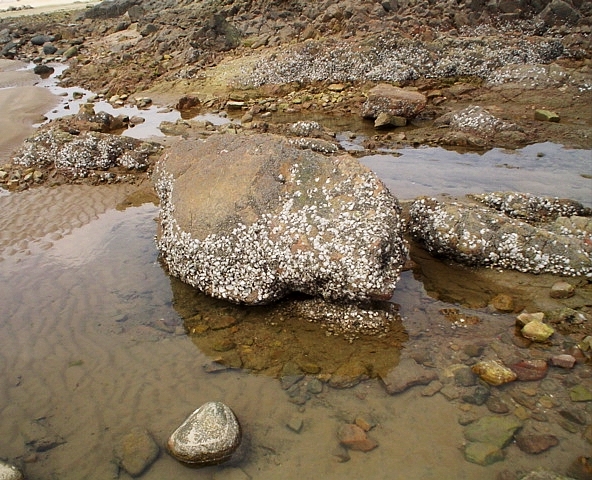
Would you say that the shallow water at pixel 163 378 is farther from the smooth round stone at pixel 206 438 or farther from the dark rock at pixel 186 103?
the dark rock at pixel 186 103

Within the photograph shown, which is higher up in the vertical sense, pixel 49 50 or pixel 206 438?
Answer: pixel 49 50

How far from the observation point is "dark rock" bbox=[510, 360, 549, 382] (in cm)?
498

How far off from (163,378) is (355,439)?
7.26 ft

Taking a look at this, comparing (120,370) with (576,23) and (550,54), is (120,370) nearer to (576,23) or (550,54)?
(550,54)

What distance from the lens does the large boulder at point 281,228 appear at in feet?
18.9

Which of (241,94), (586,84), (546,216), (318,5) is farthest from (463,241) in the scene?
(318,5)

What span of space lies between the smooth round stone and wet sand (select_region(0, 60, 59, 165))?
1038 centimetres

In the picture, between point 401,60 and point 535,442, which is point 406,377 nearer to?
point 535,442

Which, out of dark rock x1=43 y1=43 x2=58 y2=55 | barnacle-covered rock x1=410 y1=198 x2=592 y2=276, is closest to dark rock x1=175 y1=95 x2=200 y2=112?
barnacle-covered rock x1=410 y1=198 x2=592 y2=276

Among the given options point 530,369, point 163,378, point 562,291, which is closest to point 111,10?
point 163,378

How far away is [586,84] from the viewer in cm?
1402

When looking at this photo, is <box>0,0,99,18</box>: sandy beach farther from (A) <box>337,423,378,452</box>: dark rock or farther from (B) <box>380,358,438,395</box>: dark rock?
(A) <box>337,423,378,452</box>: dark rock

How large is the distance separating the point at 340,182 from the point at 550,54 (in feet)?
47.7

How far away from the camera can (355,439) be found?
445 centimetres
